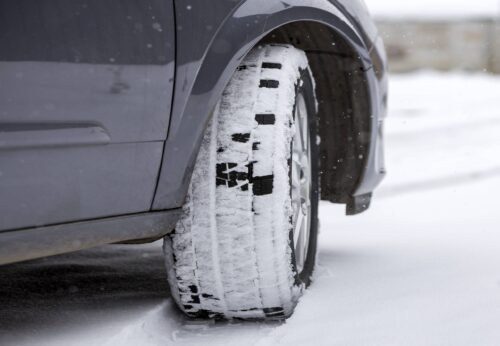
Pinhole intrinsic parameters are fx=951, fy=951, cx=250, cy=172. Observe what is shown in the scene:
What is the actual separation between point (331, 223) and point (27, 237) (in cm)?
317

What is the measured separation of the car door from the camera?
198cm

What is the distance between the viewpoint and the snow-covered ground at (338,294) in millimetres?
2594

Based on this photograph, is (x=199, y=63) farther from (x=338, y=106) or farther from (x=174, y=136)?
(x=338, y=106)

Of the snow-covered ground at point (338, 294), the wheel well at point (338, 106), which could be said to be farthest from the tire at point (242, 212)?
the wheel well at point (338, 106)

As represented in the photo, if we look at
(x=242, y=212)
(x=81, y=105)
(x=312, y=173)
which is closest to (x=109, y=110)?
(x=81, y=105)

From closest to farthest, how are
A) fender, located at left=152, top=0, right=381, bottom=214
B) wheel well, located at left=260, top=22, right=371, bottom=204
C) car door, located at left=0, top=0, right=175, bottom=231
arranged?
car door, located at left=0, top=0, right=175, bottom=231 → fender, located at left=152, top=0, right=381, bottom=214 → wheel well, located at left=260, top=22, right=371, bottom=204

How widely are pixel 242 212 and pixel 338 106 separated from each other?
3.30ft

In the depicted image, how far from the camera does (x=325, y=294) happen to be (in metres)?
3.05

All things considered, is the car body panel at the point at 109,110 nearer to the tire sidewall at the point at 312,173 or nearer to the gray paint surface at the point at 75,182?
the gray paint surface at the point at 75,182

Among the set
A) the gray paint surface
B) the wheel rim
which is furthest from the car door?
the wheel rim

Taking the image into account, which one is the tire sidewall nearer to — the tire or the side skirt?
the tire

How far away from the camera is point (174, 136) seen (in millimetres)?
2377

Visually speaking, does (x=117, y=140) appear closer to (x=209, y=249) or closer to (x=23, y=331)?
(x=209, y=249)

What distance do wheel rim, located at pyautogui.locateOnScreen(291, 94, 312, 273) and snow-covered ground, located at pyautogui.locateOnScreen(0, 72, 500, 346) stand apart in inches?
5.9
